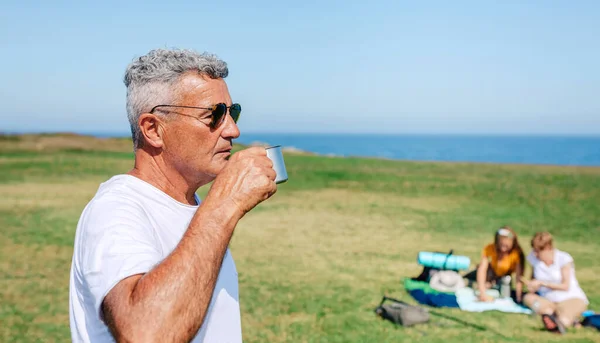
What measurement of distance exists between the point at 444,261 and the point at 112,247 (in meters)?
8.86

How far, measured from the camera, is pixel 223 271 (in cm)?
216

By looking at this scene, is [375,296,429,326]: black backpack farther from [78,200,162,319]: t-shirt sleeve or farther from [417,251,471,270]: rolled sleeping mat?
[78,200,162,319]: t-shirt sleeve

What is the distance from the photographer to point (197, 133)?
6.51ft

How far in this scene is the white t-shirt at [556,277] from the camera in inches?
337

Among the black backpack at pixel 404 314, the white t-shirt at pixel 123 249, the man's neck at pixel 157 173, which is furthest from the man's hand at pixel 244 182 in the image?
the black backpack at pixel 404 314

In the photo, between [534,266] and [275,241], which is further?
[275,241]

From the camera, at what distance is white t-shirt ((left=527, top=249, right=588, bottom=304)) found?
8562 mm

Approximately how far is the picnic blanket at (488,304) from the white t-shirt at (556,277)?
430 mm

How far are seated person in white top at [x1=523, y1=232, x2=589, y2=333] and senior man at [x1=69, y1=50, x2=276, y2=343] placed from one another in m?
7.48

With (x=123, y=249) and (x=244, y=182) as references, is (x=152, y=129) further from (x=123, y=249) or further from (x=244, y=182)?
(x=123, y=249)

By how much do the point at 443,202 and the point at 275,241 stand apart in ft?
31.7

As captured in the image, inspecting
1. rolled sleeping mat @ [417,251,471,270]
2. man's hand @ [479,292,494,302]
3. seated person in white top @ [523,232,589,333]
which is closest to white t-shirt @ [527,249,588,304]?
seated person in white top @ [523,232,589,333]

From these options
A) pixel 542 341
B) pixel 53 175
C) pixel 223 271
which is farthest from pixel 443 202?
pixel 223 271

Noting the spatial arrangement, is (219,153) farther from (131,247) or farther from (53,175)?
(53,175)
